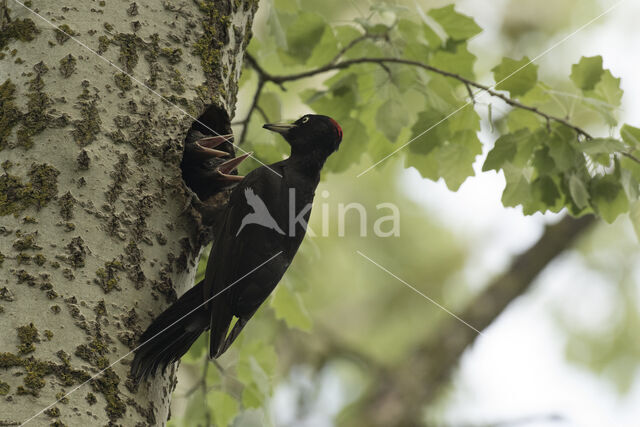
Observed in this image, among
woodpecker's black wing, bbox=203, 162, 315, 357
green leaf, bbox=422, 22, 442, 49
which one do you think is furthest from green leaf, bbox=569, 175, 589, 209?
woodpecker's black wing, bbox=203, 162, 315, 357

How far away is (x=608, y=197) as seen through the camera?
3.04 metres

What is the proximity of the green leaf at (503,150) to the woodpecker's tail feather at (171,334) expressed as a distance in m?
1.46

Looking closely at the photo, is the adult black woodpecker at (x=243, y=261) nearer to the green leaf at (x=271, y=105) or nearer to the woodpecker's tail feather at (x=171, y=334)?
the woodpecker's tail feather at (x=171, y=334)

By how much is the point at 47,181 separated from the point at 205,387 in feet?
5.31

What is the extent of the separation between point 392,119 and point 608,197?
1.05 meters

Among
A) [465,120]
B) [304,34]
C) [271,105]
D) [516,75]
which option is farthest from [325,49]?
[516,75]

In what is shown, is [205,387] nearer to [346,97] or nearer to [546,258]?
[346,97]

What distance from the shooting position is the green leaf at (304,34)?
3.29 metres

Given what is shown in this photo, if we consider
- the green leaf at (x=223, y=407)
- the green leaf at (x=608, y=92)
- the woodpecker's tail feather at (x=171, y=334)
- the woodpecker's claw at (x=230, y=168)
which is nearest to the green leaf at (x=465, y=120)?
the green leaf at (x=608, y=92)

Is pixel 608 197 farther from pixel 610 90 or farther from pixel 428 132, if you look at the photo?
pixel 428 132

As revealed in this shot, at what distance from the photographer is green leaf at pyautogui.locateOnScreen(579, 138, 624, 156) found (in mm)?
2814

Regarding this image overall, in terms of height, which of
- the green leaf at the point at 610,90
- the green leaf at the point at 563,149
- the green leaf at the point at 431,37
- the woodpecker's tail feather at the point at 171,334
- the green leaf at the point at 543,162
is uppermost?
the green leaf at the point at 610,90

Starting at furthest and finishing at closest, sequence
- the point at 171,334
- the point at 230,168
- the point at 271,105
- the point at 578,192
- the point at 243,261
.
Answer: the point at 271,105, the point at 230,168, the point at 578,192, the point at 243,261, the point at 171,334

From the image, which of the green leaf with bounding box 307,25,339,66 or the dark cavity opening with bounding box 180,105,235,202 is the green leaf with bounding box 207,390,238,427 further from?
the green leaf with bounding box 307,25,339,66
